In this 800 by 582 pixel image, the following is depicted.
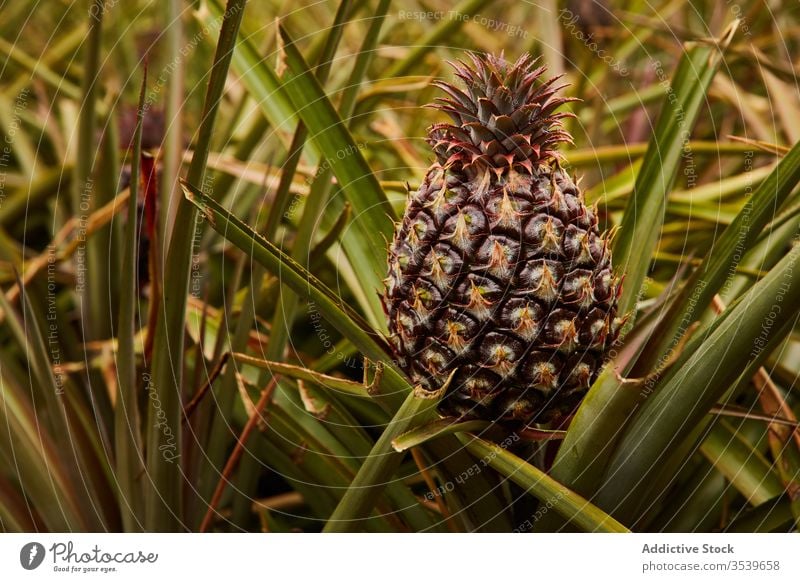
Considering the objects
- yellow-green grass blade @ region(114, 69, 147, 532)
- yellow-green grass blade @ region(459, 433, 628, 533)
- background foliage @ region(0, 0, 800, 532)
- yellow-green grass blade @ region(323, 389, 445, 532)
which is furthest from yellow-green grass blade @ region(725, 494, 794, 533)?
yellow-green grass blade @ region(114, 69, 147, 532)

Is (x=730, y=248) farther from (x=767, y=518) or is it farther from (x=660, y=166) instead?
(x=767, y=518)

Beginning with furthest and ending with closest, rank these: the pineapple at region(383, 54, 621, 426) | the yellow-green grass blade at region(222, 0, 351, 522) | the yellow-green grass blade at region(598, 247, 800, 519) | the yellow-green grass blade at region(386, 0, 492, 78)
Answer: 1. the yellow-green grass blade at region(386, 0, 492, 78)
2. the yellow-green grass blade at region(222, 0, 351, 522)
3. the pineapple at region(383, 54, 621, 426)
4. the yellow-green grass blade at region(598, 247, 800, 519)

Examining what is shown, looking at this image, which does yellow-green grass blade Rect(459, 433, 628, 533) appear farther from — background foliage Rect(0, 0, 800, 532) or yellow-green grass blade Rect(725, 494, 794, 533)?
yellow-green grass blade Rect(725, 494, 794, 533)

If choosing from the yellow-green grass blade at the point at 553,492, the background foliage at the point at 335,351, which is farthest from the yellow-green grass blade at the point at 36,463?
the yellow-green grass blade at the point at 553,492

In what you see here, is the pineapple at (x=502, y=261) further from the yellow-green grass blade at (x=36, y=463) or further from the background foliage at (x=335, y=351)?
the yellow-green grass blade at (x=36, y=463)

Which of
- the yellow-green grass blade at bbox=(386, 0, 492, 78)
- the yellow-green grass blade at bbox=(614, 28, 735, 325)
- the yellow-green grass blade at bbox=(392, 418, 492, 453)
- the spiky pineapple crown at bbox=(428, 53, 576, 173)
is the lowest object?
the yellow-green grass blade at bbox=(392, 418, 492, 453)

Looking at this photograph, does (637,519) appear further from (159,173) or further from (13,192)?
(13,192)
